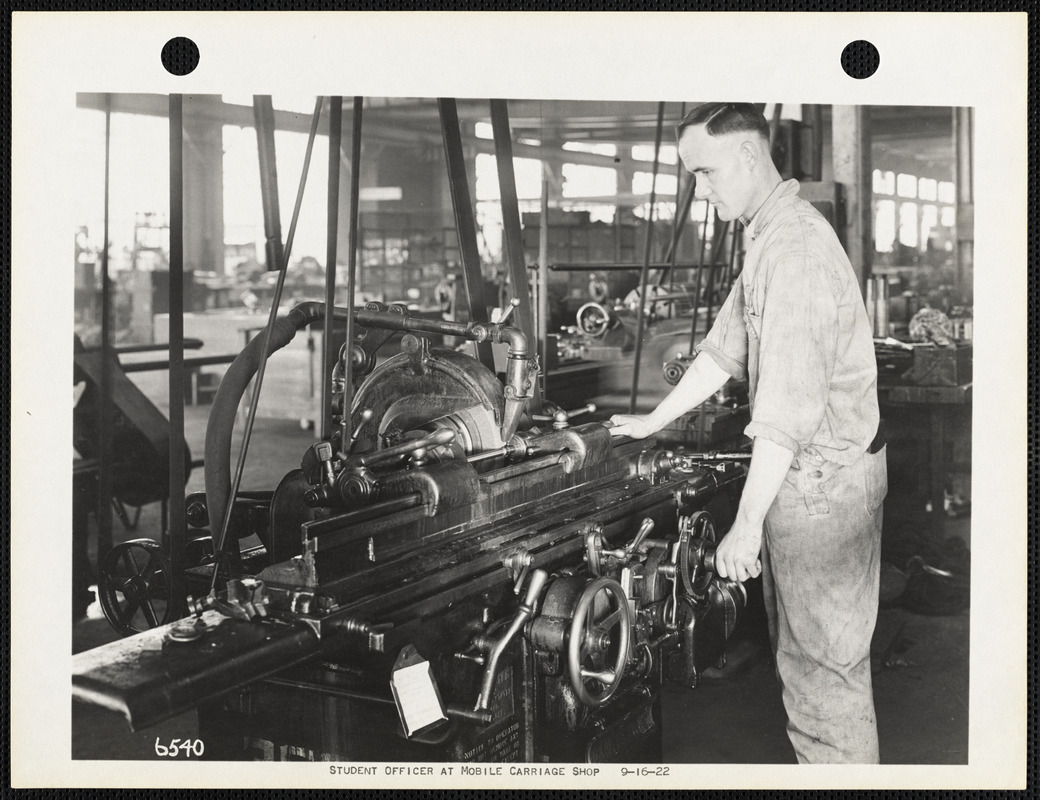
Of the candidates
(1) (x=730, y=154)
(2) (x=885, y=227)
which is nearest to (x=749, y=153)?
(1) (x=730, y=154)

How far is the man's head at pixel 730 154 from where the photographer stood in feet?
6.93

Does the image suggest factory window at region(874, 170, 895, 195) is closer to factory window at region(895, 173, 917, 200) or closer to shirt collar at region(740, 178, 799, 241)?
factory window at region(895, 173, 917, 200)

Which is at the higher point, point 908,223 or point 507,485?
point 908,223

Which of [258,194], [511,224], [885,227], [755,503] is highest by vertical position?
[258,194]

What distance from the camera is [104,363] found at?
7.72 ft

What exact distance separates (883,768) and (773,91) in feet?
4.82

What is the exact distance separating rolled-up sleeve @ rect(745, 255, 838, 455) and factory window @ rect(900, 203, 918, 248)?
427 centimetres

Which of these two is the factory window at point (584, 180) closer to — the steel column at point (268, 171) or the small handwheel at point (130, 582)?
the steel column at point (268, 171)

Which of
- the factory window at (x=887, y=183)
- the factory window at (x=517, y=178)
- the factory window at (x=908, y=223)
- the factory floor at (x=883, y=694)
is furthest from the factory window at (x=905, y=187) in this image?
the factory window at (x=517, y=178)

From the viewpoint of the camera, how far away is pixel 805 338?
1985 millimetres

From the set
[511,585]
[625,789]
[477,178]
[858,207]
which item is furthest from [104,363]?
[477,178]

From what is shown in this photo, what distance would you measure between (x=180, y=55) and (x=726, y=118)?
3.73ft

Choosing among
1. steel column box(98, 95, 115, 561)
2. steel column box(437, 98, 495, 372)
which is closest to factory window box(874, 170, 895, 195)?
steel column box(437, 98, 495, 372)

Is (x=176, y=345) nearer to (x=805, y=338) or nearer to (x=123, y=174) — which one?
(x=805, y=338)
